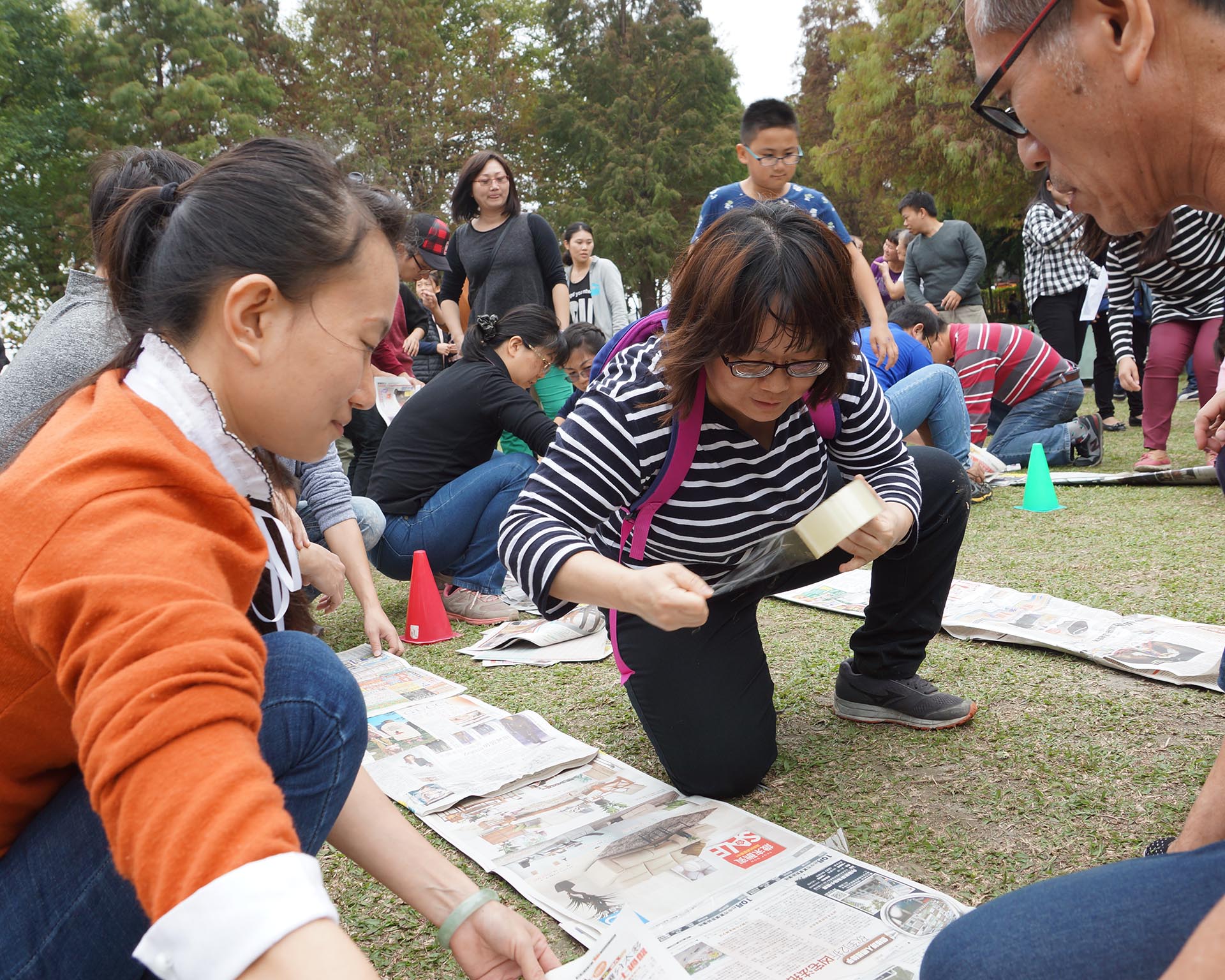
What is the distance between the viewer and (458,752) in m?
2.36

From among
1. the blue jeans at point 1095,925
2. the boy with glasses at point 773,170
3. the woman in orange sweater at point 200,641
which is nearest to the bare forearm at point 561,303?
the boy with glasses at point 773,170

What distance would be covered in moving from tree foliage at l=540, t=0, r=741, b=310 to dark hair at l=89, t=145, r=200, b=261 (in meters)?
22.1

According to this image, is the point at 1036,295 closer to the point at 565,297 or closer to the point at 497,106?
the point at 565,297

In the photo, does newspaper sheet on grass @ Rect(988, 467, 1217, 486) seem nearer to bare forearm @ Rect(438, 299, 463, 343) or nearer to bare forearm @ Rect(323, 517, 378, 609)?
bare forearm @ Rect(438, 299, 463, 343)

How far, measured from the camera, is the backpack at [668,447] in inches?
76.2

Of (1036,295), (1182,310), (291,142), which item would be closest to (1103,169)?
(291,142)

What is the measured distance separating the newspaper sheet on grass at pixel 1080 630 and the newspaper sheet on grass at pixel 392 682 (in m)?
1.26

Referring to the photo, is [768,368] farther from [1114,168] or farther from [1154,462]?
[1154,462]

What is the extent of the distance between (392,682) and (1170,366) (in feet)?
14.1

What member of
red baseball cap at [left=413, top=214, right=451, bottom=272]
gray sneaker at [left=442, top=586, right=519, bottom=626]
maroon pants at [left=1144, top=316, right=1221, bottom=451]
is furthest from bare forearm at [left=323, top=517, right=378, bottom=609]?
maroon pants at [left=1144, top=316, right=1221, bottom=451]

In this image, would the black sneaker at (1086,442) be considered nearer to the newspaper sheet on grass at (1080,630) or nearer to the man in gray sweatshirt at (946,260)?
the man in gray sweatshirt at (946,260)

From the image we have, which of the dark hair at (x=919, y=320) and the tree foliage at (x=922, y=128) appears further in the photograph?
the tree foliage at (x=922, y=128)

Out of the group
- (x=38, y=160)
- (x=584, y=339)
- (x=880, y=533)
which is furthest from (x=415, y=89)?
(x=880, y=533)

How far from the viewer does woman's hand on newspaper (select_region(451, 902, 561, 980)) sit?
4.25 ft
